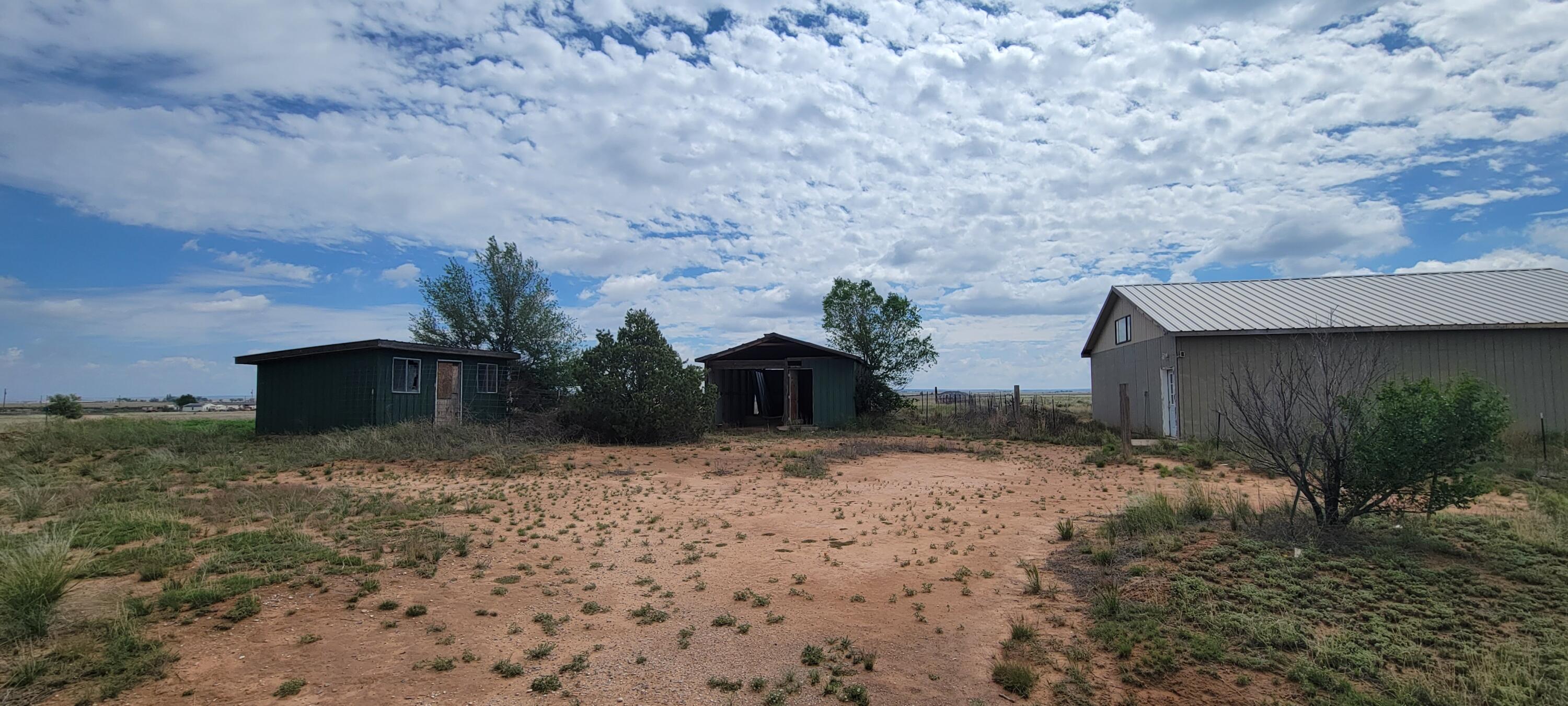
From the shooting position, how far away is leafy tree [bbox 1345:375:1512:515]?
256 inches

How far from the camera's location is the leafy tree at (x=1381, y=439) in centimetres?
652

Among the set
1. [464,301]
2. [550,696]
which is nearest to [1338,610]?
[550,696]

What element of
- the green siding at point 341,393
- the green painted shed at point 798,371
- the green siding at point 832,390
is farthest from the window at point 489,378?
the green siding at point 832,390

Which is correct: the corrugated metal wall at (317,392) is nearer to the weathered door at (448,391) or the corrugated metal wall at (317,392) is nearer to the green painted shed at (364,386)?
the green painted shed at (364,386)

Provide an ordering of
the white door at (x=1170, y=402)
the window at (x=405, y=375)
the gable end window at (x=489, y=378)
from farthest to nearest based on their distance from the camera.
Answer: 1. the gable end window at (x=489, y=378)
2. the window at (x=405, y=375)
3. the white door at (x=1170, y=402)

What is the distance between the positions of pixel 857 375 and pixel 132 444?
19.3 meters

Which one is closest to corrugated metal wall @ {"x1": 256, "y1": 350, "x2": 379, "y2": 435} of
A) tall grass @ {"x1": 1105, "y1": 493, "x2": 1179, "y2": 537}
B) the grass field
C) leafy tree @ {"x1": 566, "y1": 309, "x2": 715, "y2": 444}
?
leafy tree @ {"x1": 566, "y1": 309, "x2": 715, "y2": 444}

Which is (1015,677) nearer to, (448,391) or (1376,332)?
(1376,332)

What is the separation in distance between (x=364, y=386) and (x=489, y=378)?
4247 mm

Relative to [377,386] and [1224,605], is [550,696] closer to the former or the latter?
[1224,605]

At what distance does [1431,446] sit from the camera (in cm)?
653

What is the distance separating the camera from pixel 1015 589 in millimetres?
6219

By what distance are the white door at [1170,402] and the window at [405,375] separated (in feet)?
62.2

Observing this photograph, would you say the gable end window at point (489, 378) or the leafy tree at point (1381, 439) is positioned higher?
the gable end window at point (489, 378)
